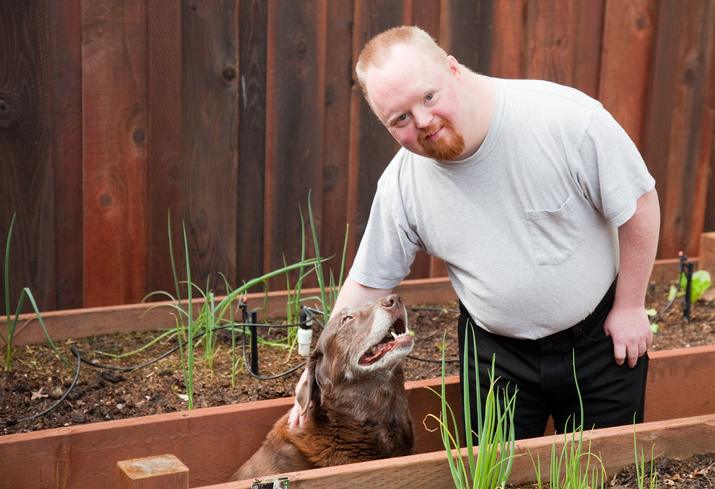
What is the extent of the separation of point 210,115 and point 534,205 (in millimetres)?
2393

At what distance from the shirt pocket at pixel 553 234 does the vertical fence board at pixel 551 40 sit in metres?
2.68

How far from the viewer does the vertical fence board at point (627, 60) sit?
201 inches

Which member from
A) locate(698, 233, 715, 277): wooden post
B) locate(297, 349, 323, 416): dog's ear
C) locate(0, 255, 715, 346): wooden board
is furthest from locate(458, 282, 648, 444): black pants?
locate(698, 233, 715, 277): wooden post

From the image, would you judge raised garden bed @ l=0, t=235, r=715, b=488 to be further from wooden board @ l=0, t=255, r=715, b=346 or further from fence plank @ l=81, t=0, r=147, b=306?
fence plank @ l=81, t=0, r=147, b=306

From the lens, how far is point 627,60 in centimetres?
519

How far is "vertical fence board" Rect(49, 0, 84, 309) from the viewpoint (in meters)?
3.95

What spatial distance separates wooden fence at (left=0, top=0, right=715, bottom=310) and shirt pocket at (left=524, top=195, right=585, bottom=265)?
7.24ft

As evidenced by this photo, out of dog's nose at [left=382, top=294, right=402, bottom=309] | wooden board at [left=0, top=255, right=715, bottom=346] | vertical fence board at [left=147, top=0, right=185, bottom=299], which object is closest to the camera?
dog's nose at [left=382, top=294, right=402, bottom=309]

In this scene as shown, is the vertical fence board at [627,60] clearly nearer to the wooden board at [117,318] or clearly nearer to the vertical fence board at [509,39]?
the vertical fence board at [509,39]

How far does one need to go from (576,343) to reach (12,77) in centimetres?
309

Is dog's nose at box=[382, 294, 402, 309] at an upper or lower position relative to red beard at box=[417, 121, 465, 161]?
lower

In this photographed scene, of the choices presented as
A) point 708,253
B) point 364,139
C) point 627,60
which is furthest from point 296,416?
point 627,60

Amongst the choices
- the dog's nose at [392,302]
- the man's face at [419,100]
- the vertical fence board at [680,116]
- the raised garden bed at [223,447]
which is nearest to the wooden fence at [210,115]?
the vertical fence board at [680,116]

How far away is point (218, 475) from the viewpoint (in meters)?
2.88
